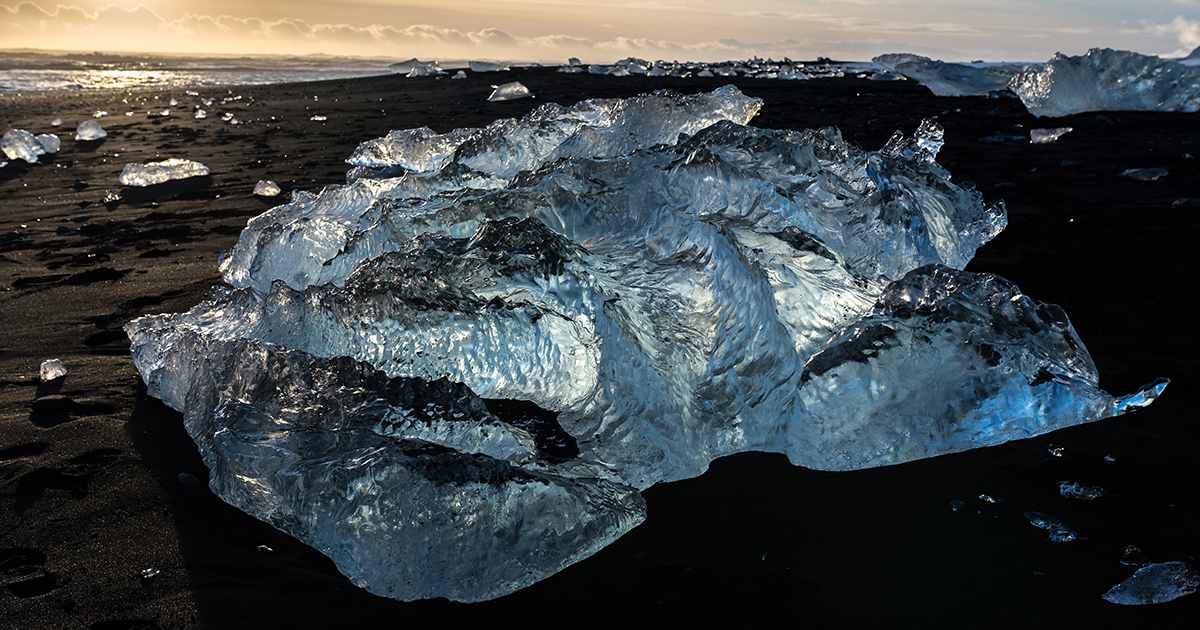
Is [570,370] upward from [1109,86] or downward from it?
downward

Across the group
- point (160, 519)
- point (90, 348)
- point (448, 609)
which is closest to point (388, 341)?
point (160, 519)

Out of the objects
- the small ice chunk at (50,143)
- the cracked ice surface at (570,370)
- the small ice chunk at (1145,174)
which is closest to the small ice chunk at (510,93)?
the small ice chunk at (50,143)

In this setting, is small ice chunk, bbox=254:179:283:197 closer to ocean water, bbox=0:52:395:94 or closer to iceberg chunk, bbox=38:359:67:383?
iceberg chunk, bbox=38:359:67:383

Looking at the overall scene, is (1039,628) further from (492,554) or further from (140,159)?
(140,159)

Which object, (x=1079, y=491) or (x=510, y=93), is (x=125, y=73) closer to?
(x=510, y=93)

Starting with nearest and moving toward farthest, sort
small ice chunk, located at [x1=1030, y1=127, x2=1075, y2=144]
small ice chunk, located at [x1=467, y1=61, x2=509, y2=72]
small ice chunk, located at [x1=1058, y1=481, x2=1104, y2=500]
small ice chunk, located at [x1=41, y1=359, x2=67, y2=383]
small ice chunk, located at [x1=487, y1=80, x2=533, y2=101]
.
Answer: small ice chunk, located at [x1=1058, y1=481, x2=1104, y2=500], small ice chunk, located at [x1=41, y1=359, x2=67, y2=383], small ice chunk, located at [x1=1030, y1=127, x2=1075, y2=144], small ice chunk, located at [x1=487, y1=80, x2=533, y2=101], small ice chunk, located at [x1=467, y1=61, x2=509, y2=72]

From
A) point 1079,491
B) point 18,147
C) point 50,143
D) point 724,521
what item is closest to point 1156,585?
point 1079,491

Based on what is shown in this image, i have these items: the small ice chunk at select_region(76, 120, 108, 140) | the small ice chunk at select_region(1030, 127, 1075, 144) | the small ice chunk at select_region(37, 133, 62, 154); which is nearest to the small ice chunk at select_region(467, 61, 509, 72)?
the small ice chunk at select_region(76, 120, 108, 140)
